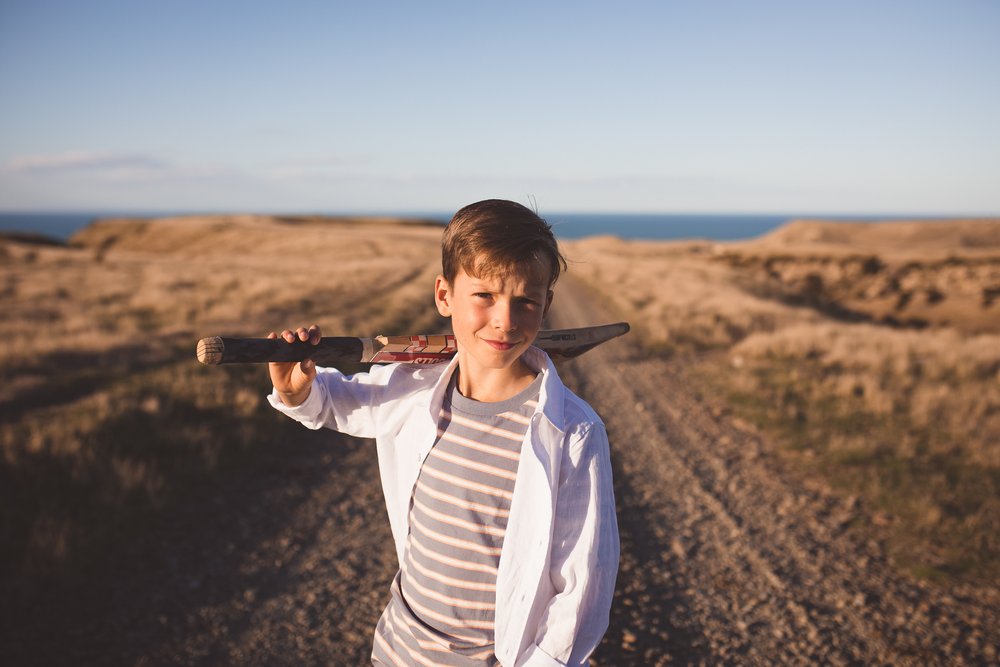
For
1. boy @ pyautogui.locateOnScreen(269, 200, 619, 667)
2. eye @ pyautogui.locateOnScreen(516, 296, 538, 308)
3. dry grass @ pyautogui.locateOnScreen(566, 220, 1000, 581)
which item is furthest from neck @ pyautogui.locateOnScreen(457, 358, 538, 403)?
dry grass @ pyautogui.locateOnScreen(566, 220, 1000, 581)

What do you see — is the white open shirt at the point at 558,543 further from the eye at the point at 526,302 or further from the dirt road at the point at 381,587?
the dirt road at the point at 381,587

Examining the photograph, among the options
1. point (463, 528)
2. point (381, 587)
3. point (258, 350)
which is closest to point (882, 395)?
point (381, 587)

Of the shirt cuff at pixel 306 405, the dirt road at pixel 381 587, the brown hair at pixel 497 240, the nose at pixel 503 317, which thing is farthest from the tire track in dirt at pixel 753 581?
the brown hair at pixel 497 240

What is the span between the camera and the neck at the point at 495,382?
6.34 feet

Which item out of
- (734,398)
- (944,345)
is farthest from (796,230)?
(734,398)

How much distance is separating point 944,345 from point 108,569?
15.4m

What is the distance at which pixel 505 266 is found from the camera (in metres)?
1.76

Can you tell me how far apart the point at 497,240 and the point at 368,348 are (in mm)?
656

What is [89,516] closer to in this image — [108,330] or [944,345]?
[108,330]

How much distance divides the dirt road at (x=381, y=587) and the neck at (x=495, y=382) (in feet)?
8.73

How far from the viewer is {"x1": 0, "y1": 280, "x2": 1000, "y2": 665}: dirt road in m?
3.79

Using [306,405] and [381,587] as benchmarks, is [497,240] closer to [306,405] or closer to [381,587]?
[306,405]

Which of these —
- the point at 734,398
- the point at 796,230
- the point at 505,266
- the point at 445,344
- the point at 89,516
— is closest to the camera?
the point at 505,266

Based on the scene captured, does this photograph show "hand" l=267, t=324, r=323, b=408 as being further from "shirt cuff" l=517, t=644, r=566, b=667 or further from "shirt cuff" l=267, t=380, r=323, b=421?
"shirt cuff" l=517, t=644, r=566, b=667
